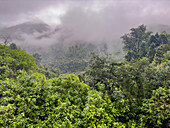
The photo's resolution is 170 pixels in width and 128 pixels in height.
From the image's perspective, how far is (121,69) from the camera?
9.78 meters

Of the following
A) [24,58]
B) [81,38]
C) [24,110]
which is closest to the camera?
[24,110]

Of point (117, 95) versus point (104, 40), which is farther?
point (104, 40)

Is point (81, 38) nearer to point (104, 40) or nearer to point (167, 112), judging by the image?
point (104, 40)

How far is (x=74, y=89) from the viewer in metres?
8.45

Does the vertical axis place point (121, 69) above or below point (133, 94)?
above

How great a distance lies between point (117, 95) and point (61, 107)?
4130mm

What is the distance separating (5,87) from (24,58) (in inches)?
530

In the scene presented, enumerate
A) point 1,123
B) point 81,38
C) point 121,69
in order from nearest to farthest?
point 1,123 → point 121,69 → point 81,38

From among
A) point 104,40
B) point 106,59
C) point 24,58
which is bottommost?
point 106,59

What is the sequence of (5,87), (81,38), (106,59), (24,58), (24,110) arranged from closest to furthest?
(24,110), (5,87), (106,59), (24,58), (81,38)

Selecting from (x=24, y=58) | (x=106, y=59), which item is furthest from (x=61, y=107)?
(x=24, y=58)

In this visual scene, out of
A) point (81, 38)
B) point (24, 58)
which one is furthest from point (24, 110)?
point (81, 38)

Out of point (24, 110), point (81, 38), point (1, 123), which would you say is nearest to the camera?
point (1, 123)

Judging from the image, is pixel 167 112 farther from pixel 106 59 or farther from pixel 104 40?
pixel 104 40
